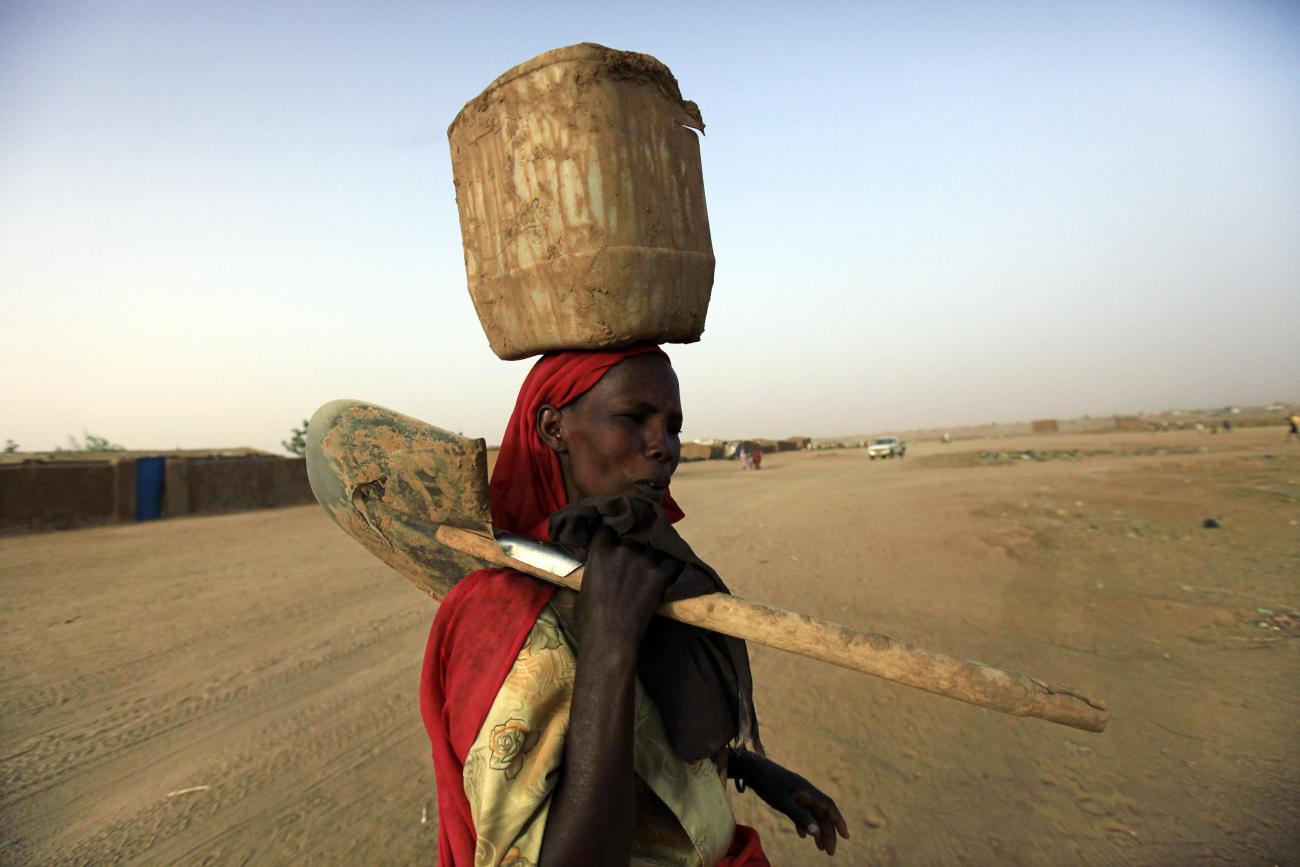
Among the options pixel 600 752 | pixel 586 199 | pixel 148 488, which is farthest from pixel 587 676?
pixel 148 488

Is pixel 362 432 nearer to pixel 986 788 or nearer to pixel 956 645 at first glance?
pixel 986 788

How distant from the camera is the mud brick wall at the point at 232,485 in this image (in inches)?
531

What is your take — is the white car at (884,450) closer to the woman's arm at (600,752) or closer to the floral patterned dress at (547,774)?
the floral patterned dress at (547,774)

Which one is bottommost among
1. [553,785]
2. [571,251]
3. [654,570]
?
[553,785]

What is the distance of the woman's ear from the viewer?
1.36 metres

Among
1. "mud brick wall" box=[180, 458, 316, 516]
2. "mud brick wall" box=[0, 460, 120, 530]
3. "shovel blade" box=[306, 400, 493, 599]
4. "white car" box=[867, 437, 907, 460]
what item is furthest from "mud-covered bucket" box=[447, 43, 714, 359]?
"white car" box=[867, 437, 907, 460]

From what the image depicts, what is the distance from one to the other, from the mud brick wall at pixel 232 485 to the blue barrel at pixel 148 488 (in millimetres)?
171

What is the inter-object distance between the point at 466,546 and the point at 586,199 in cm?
68

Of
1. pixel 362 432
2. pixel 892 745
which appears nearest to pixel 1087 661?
pixel 892 745

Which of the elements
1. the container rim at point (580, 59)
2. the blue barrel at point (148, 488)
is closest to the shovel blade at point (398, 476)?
the container rim at point (580, 59)

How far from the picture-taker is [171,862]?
263 centimetres

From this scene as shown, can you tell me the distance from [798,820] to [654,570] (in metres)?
0.95

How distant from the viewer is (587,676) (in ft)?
3.30

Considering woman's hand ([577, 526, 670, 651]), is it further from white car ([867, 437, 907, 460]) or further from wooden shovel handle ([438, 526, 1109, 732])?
white car ([867, 437, 907, 460])
